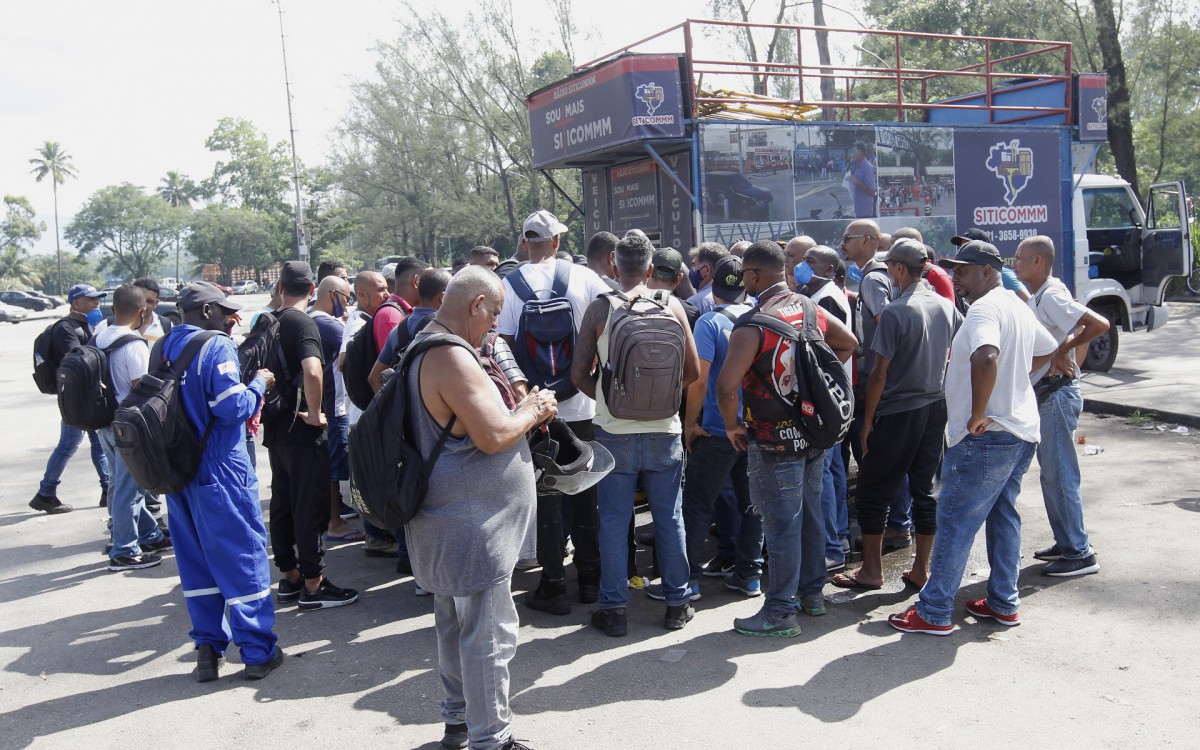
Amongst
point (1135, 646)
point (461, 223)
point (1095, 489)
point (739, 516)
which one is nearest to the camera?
point (1135, 646)

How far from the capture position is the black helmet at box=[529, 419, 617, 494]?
364cm

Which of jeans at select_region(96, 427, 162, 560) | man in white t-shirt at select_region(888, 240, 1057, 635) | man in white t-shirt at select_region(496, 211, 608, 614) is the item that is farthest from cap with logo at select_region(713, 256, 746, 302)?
jeans at select_region(96, 427, 162, 560)

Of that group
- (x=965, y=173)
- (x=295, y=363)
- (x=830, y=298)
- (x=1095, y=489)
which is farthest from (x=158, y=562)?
(x=965, y=173)

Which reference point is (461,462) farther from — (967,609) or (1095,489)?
(1095,489)

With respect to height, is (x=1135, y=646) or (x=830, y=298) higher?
(x=830, y=298)

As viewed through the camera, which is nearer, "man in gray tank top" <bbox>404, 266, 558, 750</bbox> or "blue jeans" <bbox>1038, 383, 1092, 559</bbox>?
"man in gray tank top" <bbox>404, 266, 558, 750</bbox>

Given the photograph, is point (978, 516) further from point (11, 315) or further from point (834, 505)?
point (11, 315)

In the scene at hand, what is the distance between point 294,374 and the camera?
16.8 feet

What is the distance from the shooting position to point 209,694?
13.9 ft

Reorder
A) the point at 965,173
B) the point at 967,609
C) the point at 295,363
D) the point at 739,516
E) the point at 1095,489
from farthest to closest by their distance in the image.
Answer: the point at 965,173, the point at 1095,489, the point at 739,516, the point at 295,363, the point at 967,609

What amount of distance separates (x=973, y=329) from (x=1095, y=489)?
11.5 feet

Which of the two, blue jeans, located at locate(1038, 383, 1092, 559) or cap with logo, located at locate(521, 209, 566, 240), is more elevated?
cap with logo, located at locate(521, 209, 566, 240)

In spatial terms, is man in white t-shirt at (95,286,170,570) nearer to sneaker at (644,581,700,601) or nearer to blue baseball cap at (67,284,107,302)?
blue baseball cap at (67,284,107,302)

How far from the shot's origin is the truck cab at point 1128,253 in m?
12.3
